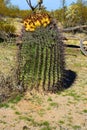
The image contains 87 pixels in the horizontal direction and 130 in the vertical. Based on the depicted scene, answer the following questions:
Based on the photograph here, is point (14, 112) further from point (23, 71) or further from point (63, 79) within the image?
point (63, 79)

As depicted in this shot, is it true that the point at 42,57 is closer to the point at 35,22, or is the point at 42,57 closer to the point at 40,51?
the point at 40,51

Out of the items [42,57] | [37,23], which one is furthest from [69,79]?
[37,23]

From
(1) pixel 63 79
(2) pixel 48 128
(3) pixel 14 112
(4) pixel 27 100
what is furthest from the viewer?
(1) pixel 63 79

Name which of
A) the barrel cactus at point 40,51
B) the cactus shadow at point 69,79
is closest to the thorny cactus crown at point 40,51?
the barrel cactus at point 40,51

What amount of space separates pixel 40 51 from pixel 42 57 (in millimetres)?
145

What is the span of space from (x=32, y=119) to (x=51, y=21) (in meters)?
2.51

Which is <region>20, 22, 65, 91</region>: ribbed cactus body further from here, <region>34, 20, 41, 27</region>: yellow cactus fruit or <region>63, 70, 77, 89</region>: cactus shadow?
<region>63, 70, 77, 89</region>: cactus shadow

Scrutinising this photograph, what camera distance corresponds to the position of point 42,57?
33.1 ft

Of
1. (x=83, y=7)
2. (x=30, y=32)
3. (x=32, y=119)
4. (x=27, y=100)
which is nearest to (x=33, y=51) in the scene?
(x=30, y=32)

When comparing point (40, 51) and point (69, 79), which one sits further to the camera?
point (69, 79)

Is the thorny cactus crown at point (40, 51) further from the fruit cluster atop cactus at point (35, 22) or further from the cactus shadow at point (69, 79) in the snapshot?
the cactus shadow at point (69, 79)

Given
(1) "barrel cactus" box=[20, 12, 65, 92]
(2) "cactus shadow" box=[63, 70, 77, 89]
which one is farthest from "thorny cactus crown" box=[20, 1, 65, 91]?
(2) "cactus shadow" box=[63, 70, 77, 89]

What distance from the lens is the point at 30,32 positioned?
10133 millimetres

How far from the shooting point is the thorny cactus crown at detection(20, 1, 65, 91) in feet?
33.1
